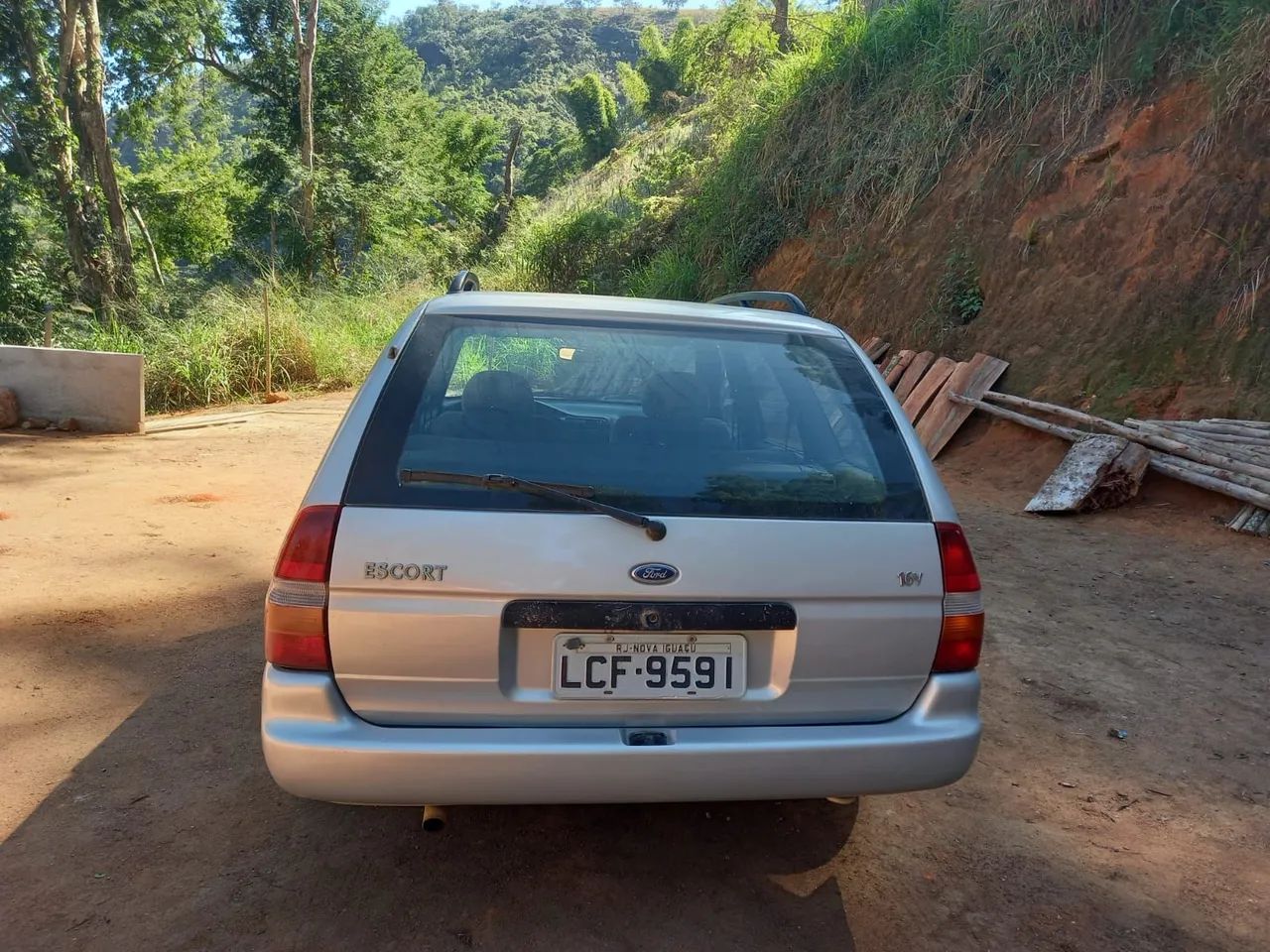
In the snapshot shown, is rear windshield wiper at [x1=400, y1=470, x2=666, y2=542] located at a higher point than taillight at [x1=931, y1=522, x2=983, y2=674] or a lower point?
higher

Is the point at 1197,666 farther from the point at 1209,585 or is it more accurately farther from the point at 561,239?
the point at 561,239

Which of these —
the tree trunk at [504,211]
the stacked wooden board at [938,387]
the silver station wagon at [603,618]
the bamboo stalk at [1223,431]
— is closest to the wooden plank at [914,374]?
the stacked wooden board at [938,387]

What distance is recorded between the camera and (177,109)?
28500 mm

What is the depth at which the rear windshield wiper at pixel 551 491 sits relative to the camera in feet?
6.97

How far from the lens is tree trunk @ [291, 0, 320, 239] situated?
23.8 metres

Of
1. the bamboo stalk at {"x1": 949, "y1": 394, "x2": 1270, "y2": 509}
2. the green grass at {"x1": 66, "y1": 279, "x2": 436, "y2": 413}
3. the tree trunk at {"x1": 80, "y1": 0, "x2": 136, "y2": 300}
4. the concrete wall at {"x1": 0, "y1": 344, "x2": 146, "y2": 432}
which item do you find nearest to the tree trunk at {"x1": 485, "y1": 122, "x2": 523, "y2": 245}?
the tree trunk at {"x1": 80, "y1": 0, "x2": 136, "y2": 300}

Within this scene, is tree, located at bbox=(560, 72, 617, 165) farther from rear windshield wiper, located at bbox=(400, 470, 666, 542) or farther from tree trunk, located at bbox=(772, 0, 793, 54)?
rear windshield wiper, located at bbox=(400, 470, 666, 542)

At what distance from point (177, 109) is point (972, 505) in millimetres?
28667

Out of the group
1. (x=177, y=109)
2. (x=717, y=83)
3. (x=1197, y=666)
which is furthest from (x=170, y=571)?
(x=177, y=109)

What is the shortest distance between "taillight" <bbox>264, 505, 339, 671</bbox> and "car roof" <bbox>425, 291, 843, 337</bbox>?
775 millimetres

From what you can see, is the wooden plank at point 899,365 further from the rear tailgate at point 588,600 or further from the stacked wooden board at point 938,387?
the rear tailgate at point 588,600

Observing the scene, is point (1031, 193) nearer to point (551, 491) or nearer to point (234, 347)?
point (551, 491)

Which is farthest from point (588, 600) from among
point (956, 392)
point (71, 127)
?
point (71, 127)

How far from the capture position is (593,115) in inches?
2018
